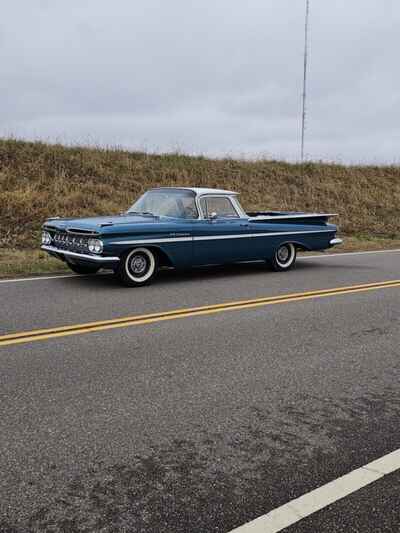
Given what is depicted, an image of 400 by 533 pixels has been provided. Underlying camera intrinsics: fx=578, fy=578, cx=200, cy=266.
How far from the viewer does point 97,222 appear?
8.94 metres

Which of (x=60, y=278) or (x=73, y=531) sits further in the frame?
(x=60, y=278)

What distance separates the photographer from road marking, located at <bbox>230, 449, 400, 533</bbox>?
2.69 meters

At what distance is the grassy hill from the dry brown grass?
0.08 feet

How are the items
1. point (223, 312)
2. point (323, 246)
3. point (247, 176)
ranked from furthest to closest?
point (247, 176), point (323, 246), point (223, 312)

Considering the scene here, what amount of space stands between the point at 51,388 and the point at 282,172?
2603 cm

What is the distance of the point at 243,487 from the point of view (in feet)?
9.97

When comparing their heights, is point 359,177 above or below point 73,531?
above

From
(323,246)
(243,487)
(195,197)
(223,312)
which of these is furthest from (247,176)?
(243,487)

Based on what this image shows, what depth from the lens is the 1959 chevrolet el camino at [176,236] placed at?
8758mm

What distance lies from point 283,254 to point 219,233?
1.84 metres

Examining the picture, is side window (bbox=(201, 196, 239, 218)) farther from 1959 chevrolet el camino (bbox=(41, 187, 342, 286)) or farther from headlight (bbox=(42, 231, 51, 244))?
headlight (bbox=(42, 231, 51, 244))

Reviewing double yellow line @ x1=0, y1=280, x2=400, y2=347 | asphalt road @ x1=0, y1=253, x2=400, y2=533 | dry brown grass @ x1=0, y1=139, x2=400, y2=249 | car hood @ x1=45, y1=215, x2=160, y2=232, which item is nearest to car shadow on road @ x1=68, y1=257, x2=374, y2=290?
car hood @ x1=45, y1=215, x2=160, y2=232

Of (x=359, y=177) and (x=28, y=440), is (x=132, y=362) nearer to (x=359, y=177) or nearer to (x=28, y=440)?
(x=28, y=440)

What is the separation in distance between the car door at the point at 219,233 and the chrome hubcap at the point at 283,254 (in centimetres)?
96
